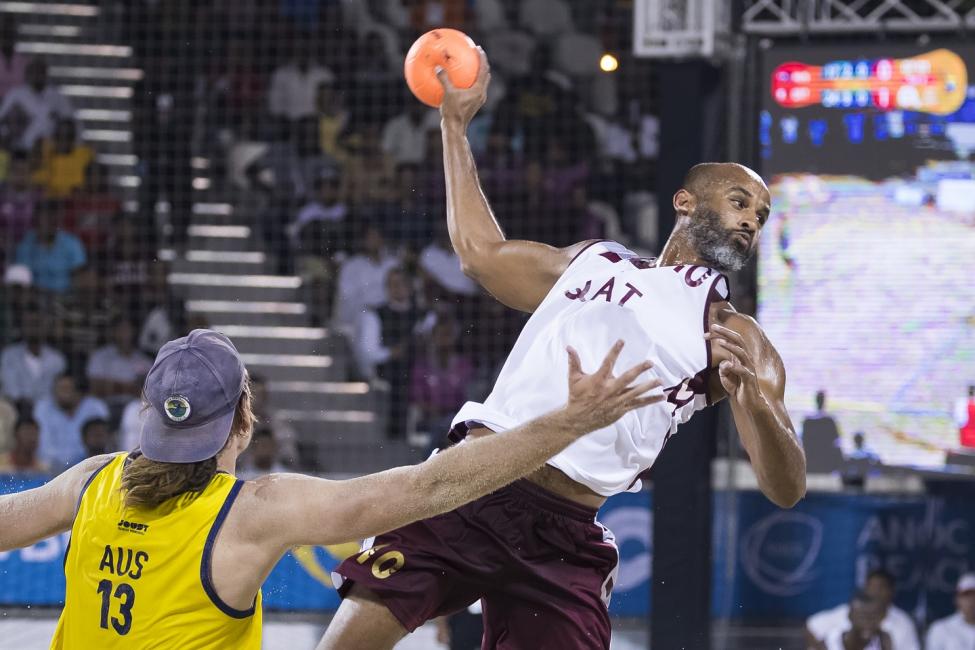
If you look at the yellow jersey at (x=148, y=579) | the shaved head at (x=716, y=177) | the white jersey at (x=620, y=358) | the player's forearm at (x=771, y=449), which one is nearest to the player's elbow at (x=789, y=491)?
the player's forearm at (x=771, y=449)

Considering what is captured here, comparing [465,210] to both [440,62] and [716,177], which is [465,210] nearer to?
[440,62]

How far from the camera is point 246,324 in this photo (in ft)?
37.7

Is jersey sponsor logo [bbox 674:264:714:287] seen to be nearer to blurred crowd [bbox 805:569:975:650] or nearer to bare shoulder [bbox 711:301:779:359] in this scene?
bare shoulder [bbox 711:301:779:359]

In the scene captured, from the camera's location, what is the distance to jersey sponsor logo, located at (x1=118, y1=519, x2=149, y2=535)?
269cm

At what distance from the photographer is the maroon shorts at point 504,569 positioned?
371 centimetres

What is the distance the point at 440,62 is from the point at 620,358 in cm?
123

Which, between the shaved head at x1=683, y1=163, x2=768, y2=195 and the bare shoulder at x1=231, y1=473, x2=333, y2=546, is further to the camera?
the shaved head at x1=683, y1=163, x2=768, y2=195

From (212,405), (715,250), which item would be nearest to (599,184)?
(715,250)

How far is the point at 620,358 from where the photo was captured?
3770 mm

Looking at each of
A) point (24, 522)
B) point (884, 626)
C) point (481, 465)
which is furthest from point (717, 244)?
point (884, 626)

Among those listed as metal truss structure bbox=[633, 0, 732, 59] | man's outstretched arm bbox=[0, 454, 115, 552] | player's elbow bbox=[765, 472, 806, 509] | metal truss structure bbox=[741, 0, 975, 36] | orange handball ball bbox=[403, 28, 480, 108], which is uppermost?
metal truss structure bbox=[741, 0, 975, 36]

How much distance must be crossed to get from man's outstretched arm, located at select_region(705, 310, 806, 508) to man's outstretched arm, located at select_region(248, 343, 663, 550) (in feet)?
2.98

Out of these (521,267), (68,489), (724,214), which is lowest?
(68,489)

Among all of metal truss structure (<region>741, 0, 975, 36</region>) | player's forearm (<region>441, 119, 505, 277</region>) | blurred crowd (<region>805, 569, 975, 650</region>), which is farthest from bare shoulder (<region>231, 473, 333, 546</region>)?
metal truss structure (<region>741, 0, 975, 36</region>)
